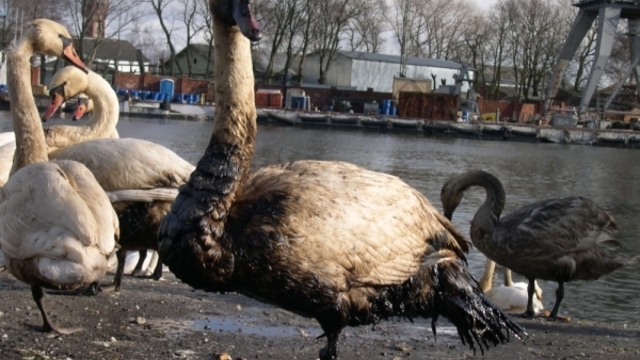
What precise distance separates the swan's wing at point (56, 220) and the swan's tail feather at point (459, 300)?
194 centimetres

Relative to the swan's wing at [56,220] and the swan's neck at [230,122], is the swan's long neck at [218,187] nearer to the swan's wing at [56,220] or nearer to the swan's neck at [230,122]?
the swan's neck at [230,122]

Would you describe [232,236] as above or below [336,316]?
above

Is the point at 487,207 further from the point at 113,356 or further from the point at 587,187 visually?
the point at 587,187

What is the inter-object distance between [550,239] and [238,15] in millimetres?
5135

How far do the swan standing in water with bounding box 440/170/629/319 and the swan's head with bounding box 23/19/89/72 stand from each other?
4145mm

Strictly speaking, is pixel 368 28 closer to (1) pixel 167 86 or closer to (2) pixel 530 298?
(1) pixel 167 86

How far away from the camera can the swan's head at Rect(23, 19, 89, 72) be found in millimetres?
8266

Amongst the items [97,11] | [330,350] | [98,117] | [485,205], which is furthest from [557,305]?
[97,11]

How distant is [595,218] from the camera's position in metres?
9.38

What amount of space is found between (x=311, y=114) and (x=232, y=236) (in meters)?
52.8

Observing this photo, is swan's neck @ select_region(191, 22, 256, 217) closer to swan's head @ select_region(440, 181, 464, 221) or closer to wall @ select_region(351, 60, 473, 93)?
swan's head @ select_region(440, 181, 464, 221)

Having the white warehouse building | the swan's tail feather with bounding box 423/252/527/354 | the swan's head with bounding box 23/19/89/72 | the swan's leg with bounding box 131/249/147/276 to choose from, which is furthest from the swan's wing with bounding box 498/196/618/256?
the white warehouse building

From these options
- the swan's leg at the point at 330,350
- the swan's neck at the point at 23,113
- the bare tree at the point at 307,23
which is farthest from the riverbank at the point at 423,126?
the swan's leg at the point at 330,350

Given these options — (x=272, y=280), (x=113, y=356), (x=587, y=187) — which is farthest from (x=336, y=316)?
(x=587, y=187)
